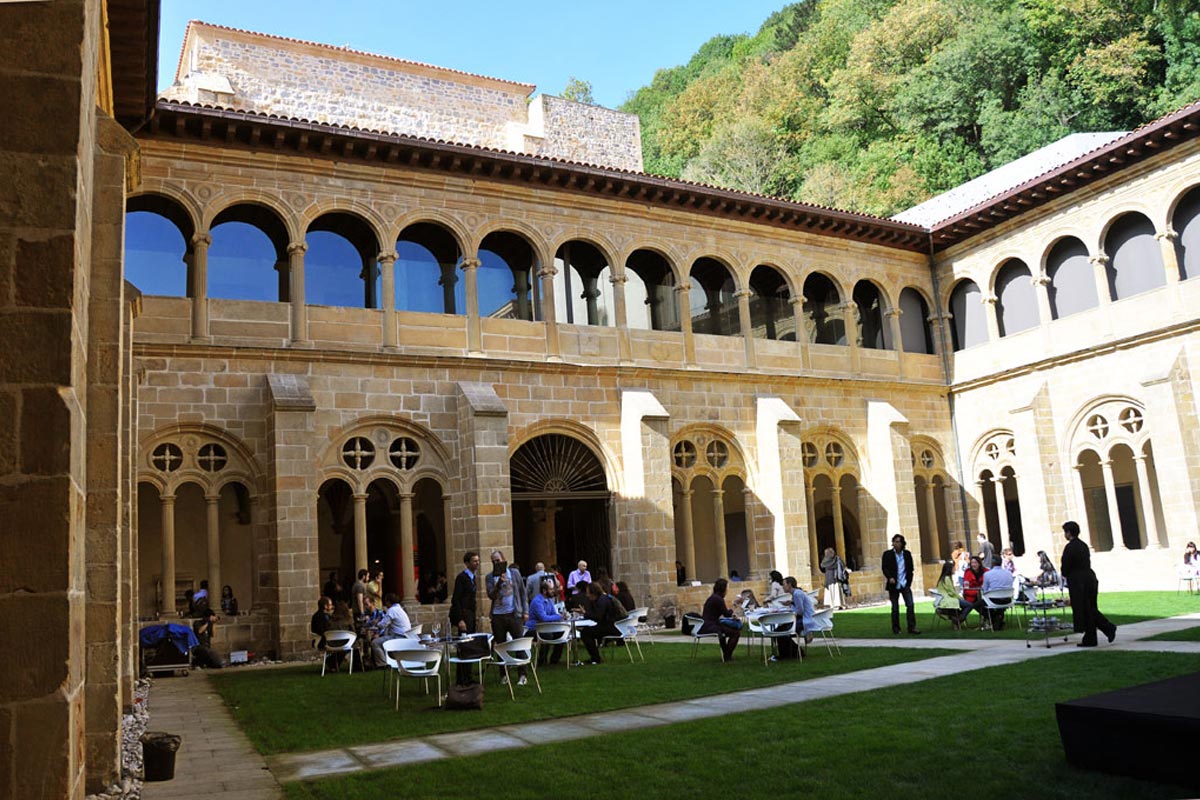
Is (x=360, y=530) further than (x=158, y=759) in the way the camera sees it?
Yes

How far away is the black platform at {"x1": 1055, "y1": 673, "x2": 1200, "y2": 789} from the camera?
462cm

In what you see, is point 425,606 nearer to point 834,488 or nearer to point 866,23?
point 834,488

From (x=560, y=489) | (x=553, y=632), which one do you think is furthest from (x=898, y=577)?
(x=560, y=489)

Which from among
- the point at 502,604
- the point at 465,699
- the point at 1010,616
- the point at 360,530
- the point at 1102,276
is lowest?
the point at 1010,616

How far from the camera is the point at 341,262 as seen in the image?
16219 millimetres

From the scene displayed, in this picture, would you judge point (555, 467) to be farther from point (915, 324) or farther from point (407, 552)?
point (915, 324)

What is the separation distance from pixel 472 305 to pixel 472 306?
3 cm

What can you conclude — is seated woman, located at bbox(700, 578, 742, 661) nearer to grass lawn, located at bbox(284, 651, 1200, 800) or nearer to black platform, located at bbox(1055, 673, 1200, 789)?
grass lawn, located at bbox(284, 651, 1200, 800)

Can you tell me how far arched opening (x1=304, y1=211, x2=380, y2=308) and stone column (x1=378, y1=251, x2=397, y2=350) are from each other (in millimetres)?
259

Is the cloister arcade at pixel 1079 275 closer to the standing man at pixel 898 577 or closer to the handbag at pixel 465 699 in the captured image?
the standing man at pixel 898 577

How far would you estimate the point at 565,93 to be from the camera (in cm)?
5244

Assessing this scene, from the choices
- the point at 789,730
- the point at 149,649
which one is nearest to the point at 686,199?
the point at 149,649

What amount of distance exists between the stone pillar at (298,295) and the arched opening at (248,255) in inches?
12.1

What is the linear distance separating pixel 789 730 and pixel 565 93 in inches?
1965
